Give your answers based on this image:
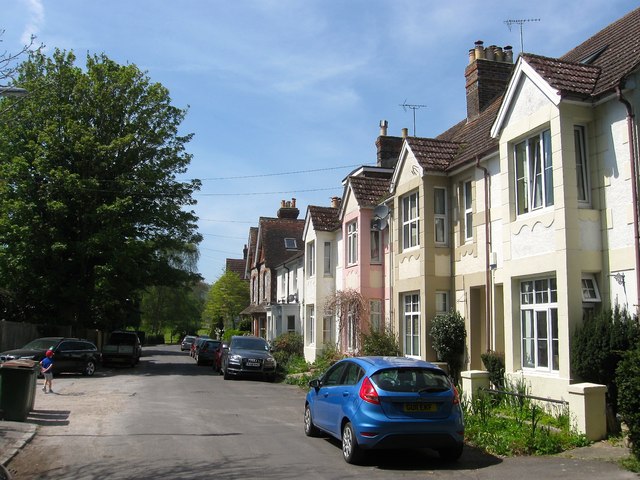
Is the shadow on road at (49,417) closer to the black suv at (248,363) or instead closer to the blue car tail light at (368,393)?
the blue car tail light at (368,393)

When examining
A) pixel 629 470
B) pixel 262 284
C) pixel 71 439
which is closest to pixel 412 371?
pixel 629 470

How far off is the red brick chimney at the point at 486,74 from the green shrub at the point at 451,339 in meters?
8.17

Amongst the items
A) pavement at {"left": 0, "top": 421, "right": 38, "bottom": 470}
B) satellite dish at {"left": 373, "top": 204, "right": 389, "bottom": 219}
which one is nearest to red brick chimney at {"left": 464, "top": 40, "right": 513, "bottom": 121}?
satellite dish at {"left": 373, "top": 204, "right": 389, "bottom": 219}

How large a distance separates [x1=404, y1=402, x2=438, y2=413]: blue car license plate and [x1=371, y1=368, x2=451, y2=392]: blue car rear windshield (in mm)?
224

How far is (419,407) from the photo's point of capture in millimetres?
9086

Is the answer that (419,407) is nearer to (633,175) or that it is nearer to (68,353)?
(633,175)

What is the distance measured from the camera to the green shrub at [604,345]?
1066cm

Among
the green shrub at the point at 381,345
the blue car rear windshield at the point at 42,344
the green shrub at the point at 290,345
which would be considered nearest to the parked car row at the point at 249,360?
the green shrub at the point at 290,345

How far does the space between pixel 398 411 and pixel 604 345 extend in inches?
169

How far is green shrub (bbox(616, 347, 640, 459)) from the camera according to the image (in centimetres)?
823

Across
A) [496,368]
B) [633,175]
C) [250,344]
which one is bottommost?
[496,368]

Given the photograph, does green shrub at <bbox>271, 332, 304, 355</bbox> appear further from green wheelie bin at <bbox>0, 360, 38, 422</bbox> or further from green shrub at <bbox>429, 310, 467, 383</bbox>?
green wheelie bin at <bbox>0, 360, 38, 422</bbox>

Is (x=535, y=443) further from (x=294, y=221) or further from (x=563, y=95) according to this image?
(x=294, y=221)

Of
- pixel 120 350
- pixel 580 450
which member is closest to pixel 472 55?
pixel 580 450
